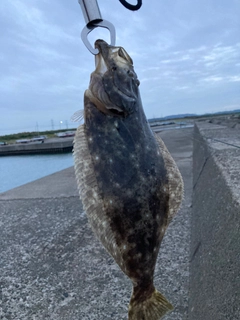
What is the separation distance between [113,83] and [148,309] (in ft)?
3.62

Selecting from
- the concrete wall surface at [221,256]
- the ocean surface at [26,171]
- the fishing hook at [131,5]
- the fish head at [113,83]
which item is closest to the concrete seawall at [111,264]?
the concrete wall surface at [221,256]

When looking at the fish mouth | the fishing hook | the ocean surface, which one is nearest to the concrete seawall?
the fish mouth

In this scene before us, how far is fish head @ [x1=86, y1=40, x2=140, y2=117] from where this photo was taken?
147 cm

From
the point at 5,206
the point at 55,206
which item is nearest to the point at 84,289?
the point at 55,206

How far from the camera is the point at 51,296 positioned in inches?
123

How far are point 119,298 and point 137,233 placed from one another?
1.94 m

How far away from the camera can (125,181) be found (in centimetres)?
131

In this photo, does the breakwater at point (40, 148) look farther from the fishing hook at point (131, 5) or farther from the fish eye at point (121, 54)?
the fishing hook at point (131, 5)

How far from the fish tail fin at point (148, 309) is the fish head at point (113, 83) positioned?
89cm

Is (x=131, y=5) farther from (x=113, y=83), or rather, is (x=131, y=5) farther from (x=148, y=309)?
(x=148, y=309)

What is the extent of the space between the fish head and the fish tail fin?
2.93 ft

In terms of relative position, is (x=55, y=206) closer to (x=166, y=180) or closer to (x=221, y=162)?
(x=221, y=162)

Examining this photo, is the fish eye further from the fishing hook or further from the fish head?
the fishing hook

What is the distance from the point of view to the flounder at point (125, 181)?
1.32 m
